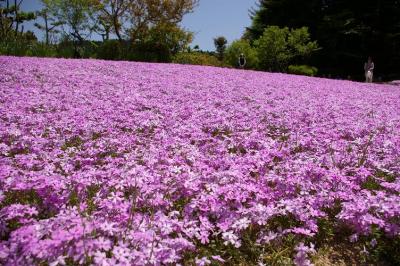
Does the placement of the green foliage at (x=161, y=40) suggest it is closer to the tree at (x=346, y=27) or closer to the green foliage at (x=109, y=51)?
the green foliage at (x=109, y=51)

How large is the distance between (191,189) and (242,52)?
34.0 m

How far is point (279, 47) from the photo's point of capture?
35.6 meters

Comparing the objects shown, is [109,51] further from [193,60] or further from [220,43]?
[220,43]

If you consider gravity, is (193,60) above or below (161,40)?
below

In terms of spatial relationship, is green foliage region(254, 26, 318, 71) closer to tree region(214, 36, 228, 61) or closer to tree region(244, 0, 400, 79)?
tree region(244, 0, 400, 79)

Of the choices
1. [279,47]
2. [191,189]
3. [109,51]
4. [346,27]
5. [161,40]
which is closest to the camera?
[191,189]

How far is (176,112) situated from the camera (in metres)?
9.62

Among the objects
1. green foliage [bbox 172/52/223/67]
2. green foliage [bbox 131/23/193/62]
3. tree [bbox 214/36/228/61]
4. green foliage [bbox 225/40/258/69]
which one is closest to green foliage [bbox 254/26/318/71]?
green foliage [bbox 225/40/258/69]

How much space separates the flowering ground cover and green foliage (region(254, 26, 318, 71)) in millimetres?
27116

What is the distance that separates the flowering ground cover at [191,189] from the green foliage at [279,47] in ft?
89.0

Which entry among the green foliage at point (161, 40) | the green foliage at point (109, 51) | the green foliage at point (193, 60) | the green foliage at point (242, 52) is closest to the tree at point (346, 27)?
the green foliage at point (242, 52)

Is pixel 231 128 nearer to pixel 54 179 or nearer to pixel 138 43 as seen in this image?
pixel 54 179

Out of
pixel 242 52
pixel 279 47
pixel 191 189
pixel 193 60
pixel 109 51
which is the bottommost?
pixel 191 189

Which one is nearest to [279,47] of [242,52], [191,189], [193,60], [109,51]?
A: [242,52]
